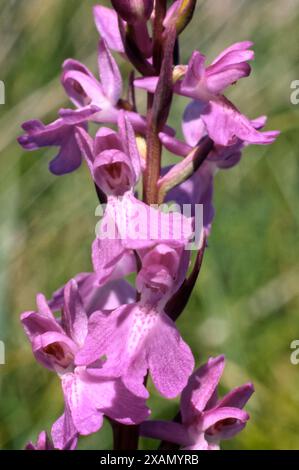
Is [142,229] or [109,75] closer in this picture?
[142,229]

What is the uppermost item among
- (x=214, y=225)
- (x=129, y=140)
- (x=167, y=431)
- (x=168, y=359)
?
(x=129, y=140)

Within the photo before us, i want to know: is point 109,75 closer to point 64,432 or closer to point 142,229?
point 142,229

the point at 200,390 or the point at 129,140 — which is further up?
the point at 129,140

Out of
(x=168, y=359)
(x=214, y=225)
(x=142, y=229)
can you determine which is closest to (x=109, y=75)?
(x=142, y=229)

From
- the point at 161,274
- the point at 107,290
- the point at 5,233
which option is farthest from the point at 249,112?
the point at 161,274

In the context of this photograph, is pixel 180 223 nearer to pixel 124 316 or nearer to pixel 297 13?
pixel 124 316

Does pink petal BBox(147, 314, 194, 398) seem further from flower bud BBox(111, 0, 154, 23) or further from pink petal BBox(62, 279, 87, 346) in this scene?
flower bud BBox(111, 0, 154, 23)
